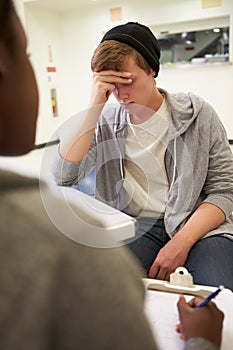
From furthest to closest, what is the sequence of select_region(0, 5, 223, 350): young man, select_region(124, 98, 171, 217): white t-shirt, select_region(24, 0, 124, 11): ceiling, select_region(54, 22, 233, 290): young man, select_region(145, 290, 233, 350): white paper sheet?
select_region(24, 0, 124, 11): ceiling → select_region(124, 98, 171, 217): white t-shirt → select_region(54, 22, 233, 290): young man → select_region(145, 290, 233, 350): white paper sheet → select_region(0, 5, 223, 350): young man

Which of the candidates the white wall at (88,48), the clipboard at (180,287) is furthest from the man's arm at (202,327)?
the white wall at (88,48)

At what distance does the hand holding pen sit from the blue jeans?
47 centimetres

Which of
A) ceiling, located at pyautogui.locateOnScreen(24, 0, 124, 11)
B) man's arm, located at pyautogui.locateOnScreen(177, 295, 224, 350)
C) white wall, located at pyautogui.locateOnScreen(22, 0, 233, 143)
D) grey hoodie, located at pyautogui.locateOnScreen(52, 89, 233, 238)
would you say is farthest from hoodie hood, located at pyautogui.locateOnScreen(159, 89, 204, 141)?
ceiling, located at pyautogui.locateOnScreen(24, 0, 124, 11)

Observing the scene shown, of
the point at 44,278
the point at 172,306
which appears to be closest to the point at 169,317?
the point at 172,306

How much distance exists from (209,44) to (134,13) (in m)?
1.12

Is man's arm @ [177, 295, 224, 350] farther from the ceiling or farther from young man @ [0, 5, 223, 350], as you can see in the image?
the ceiling

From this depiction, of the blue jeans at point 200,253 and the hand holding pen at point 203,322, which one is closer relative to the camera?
the hand holding pen at point 203,322

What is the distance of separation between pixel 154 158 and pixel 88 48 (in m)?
4.96

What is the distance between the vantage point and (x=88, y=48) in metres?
5.98

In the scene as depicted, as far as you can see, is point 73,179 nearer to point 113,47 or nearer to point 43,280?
point 113,47

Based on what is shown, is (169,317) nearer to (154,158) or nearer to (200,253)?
(200,253)

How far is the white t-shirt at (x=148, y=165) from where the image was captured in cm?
140

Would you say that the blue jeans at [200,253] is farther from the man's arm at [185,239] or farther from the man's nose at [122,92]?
the man's nose at [122,92]

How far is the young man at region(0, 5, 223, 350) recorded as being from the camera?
350 mm
